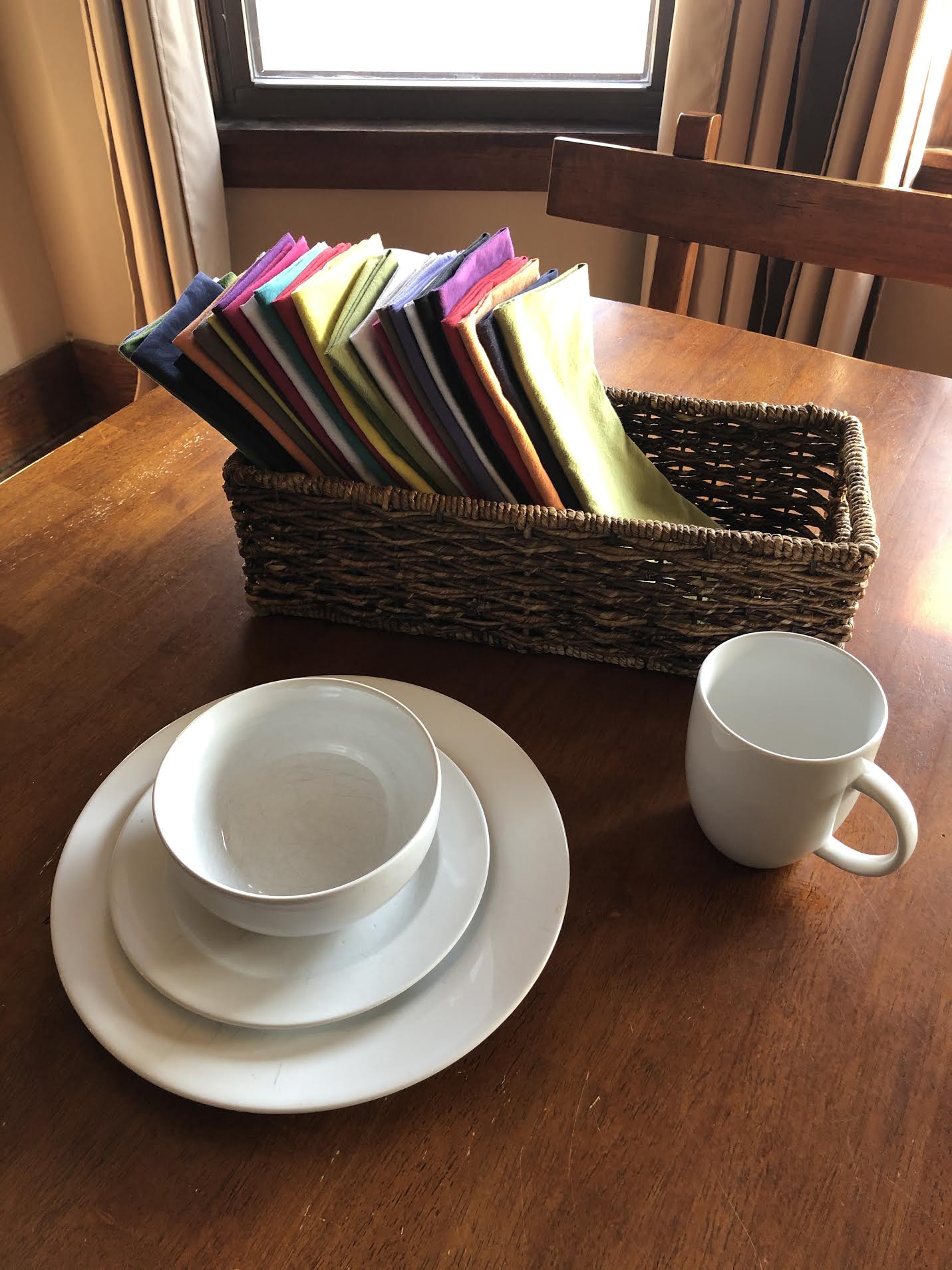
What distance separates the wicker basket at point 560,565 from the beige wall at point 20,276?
169cm

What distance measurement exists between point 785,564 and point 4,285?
1.96 metres

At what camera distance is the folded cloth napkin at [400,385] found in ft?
1.84

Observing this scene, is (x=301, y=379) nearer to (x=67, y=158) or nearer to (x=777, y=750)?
(x=777, y=750)

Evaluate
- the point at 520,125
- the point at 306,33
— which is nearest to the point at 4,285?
the point at 306,33

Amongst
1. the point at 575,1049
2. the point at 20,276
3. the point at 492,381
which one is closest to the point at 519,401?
the point at 492,381

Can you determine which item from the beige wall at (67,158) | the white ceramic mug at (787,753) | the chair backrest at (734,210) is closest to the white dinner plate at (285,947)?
the white ceramic mug at (787,753)

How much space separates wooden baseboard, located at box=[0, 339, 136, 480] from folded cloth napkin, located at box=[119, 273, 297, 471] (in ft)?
5.17

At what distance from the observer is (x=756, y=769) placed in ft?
1.48

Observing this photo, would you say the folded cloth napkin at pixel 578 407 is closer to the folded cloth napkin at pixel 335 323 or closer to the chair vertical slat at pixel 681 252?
the folded cloth napkin at pixel 335 323

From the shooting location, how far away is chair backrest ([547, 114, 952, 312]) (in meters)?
1.05

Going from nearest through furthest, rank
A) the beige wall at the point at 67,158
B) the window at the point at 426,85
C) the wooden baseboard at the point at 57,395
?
the beige wall at the point at 67,158
the window at the point at 426,85
the wooden baseboard at the point at 57,395

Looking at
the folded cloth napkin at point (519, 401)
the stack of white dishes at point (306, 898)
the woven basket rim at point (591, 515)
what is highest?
the folded cloth napkin at point (519, 401)

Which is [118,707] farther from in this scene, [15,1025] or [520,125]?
[520,125]

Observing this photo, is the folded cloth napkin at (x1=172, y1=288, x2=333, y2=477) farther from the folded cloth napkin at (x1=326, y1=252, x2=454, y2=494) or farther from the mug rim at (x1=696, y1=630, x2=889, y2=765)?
the mug rim at (x1=696, y1=630, x2=889, y2=765)
